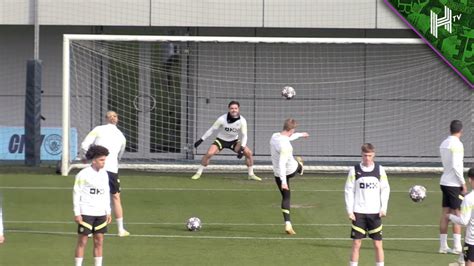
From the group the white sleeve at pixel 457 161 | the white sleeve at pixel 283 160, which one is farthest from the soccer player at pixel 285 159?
the white sleeve at pixel 457 161

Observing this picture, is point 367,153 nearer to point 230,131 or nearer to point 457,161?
point 457,161

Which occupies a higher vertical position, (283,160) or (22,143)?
(283,160)

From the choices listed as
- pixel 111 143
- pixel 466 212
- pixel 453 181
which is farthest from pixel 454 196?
pixel 111 143

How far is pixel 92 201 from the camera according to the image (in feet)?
46.9

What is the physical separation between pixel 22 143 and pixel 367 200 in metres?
16.8

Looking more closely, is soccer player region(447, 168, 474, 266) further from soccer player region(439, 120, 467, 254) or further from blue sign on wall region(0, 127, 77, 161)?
blue sign on wall region(0, 127, 77, 161)

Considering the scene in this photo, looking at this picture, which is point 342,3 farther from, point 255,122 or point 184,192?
point 184,192

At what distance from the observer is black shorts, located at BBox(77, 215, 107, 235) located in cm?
1422

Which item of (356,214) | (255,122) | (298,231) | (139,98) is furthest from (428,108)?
(356,214)

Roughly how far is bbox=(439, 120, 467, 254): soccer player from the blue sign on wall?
14958 mm

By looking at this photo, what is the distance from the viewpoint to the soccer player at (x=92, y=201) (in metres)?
14.2

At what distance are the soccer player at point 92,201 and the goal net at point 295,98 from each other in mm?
14410

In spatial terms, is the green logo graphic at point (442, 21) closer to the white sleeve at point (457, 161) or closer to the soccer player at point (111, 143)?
the white sleeve at point (457, 161)

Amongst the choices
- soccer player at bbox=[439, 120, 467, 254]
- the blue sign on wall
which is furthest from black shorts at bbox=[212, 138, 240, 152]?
soccer player at bbox=[439, 120, 467, 254]
